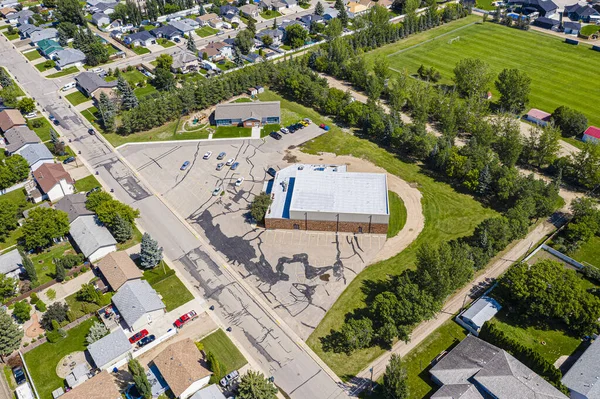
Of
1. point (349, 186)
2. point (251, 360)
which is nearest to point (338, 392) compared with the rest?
point (251, 360)

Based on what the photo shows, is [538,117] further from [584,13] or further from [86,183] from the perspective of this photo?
[86,183]

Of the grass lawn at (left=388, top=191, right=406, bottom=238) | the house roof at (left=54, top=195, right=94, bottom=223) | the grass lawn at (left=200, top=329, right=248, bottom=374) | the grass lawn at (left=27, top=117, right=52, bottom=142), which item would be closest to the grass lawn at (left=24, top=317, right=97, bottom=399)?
the grass lawn at (left=200, top=329, right=248, bottom=374)

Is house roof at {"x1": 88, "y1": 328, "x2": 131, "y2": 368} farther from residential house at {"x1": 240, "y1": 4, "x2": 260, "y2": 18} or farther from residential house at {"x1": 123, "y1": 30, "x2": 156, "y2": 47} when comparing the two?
residential house at {"x1": 240, "y1": 4, "x2": 260, "y2": 18}

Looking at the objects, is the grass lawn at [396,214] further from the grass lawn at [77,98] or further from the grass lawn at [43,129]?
the grass lawn at [77,98]

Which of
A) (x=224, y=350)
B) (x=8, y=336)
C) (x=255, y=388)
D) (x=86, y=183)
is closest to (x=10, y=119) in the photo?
(x=86, y=183)

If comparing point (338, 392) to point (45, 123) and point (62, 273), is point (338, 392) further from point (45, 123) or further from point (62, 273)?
point (45, 123)

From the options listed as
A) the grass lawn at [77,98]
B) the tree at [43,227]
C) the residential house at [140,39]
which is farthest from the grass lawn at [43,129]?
the residential house at [140,39]
